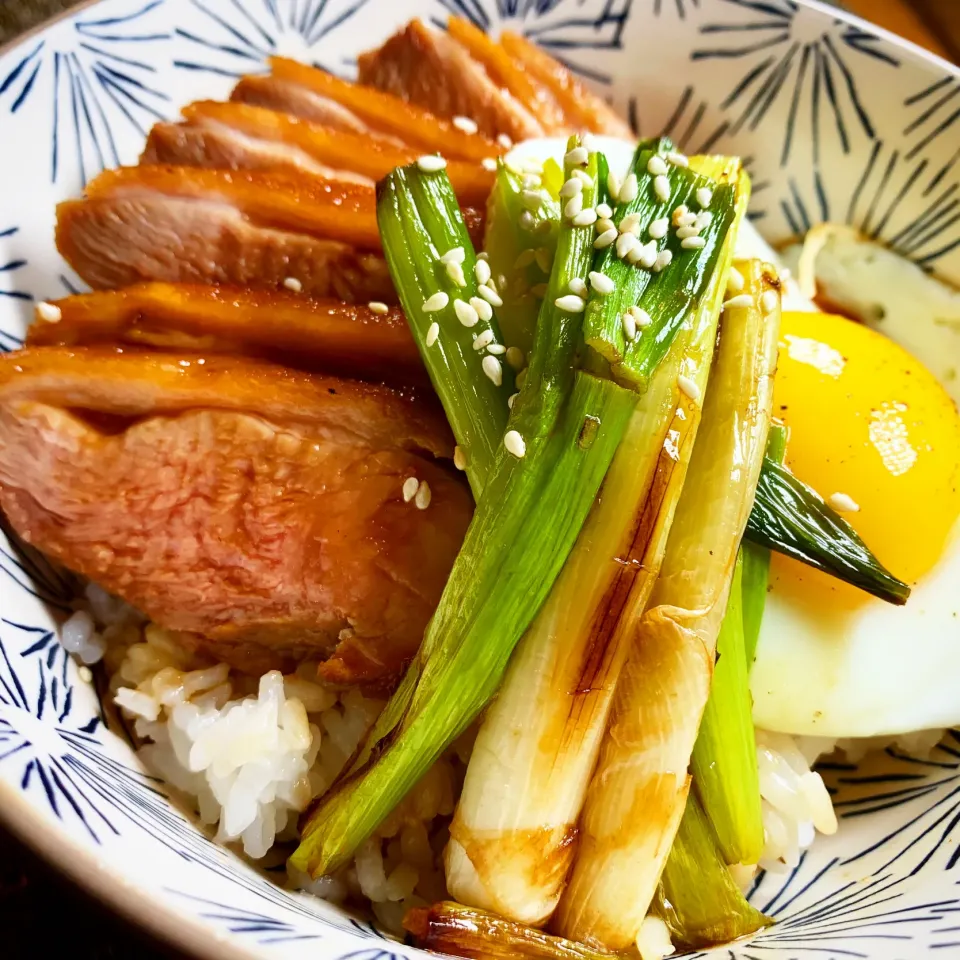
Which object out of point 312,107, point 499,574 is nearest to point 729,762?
point 499,574

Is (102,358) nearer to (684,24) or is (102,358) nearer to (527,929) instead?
(527,929)

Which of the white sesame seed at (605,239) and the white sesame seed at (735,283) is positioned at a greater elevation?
the white sesame seed at (605,239)

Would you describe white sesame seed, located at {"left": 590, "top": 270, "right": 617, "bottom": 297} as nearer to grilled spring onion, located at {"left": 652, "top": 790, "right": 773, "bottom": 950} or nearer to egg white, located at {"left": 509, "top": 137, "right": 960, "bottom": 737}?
egg white, located at {"left": 509, "top": 137, "right": 960, "bottom": 737}

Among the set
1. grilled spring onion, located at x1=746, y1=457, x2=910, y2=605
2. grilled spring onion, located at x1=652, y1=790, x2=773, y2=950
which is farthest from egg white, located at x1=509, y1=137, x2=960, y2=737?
grilled spring onion, located at x1=652, y1=790, x2=773, y2=950

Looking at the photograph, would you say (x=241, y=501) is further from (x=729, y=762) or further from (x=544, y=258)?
(x=729, y=762)

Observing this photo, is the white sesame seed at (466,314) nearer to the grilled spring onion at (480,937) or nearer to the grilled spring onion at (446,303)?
the grilled spring onion at (446,303)

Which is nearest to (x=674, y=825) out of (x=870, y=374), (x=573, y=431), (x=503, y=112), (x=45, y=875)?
(x=573, y=431)

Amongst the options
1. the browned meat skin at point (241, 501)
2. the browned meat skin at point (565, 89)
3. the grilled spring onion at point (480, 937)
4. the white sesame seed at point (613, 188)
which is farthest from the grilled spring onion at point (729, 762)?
the browned meat skin at point (565, 89)
